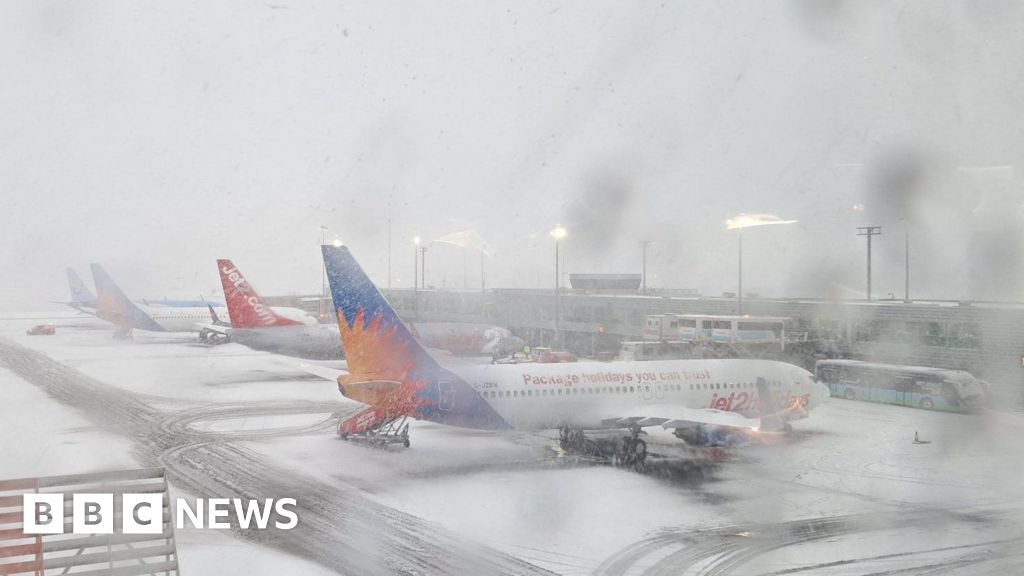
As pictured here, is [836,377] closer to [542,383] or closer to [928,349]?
[928,349]

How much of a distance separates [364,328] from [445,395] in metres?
2.91

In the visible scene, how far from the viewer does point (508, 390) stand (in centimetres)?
2064

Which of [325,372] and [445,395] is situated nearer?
[445,395]

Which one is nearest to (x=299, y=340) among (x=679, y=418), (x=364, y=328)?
(x=364, y=328)

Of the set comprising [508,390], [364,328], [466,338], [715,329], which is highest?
[364,328]

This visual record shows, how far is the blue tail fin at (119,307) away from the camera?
58.7 metres

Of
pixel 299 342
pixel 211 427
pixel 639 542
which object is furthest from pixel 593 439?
pixel 299 342

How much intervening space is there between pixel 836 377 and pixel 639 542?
23.0 metres

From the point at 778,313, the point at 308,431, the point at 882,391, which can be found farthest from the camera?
the point at 882,391

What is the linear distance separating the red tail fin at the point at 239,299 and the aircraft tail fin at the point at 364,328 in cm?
2104

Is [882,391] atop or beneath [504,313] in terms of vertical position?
beneath

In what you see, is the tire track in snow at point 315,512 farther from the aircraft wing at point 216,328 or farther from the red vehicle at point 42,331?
the red vehicle at point 42,331

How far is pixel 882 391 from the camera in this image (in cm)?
3086

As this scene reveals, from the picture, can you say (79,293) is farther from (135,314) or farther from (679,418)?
(679,418)
